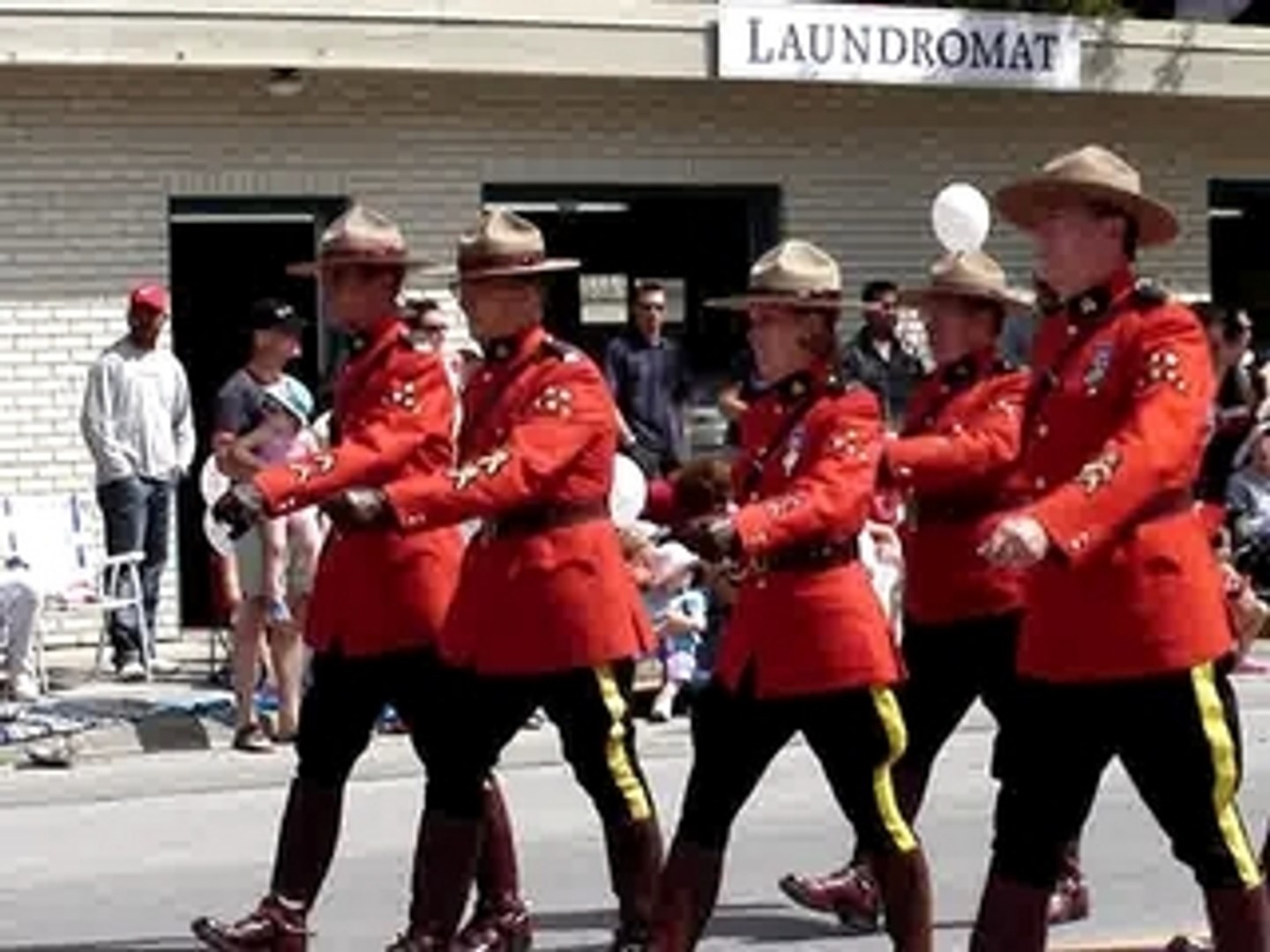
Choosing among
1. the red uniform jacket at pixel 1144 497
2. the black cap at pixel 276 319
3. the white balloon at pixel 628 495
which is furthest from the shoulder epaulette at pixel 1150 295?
the white balloon at pixel 628 495

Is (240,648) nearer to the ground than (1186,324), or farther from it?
nearer to the ground

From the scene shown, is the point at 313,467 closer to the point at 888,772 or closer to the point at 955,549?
the point at 888,772

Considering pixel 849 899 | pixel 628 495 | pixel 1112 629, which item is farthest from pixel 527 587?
pixel 628 495

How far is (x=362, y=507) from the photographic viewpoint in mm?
8383

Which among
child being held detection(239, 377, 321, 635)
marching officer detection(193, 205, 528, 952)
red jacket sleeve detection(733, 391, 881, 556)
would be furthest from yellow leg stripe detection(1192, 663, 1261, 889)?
child being held detection(239, 377, 321, 635)

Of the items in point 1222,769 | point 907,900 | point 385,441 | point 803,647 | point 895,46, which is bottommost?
Result: point 907,900

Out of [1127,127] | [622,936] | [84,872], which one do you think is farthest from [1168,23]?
[622,936]

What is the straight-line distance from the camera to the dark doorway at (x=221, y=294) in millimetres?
18172

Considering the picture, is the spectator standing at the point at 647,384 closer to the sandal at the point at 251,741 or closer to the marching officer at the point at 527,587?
the sandal at the point at 251,741

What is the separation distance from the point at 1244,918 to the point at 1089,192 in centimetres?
157

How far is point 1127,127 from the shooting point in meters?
21.5

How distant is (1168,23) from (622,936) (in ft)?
42.9

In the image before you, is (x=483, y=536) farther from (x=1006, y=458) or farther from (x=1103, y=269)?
(x=1103, y=269)

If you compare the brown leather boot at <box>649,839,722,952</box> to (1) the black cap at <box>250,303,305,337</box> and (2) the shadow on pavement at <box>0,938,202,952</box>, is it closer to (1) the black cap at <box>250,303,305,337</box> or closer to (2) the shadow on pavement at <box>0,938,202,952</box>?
(2) the shadow on pavement at <box>0,938,202,952</box>
